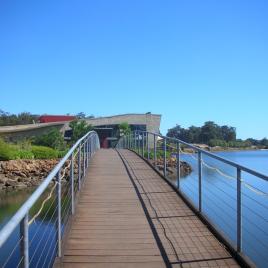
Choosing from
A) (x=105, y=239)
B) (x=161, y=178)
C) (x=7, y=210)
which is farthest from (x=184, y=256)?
(x=7, y=210)

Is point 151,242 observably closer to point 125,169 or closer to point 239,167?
point 239,167

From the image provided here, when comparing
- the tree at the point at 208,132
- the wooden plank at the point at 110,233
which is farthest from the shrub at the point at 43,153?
the tree at the point at 208,132

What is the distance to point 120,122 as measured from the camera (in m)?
74.8

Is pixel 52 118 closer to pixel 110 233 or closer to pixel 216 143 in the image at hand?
pixel 216 143

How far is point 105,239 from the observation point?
22.8ft

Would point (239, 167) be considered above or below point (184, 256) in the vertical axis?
above

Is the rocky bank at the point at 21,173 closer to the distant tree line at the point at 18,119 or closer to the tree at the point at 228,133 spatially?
the distant tree line at the point at 18,119

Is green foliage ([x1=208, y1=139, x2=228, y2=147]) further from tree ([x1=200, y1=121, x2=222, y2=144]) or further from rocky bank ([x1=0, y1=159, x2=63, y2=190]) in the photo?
rocky bank ([x1=0, y1=159, x2=63, y2=190])

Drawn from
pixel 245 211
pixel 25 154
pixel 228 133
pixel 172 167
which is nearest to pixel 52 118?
pixel 25 154

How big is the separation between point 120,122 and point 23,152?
1250 inches

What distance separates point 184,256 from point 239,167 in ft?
4.28

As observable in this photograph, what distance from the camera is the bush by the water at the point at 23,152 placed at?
41.8m

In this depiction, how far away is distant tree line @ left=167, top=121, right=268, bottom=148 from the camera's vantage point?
128 metres

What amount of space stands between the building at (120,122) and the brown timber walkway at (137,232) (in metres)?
62.9
